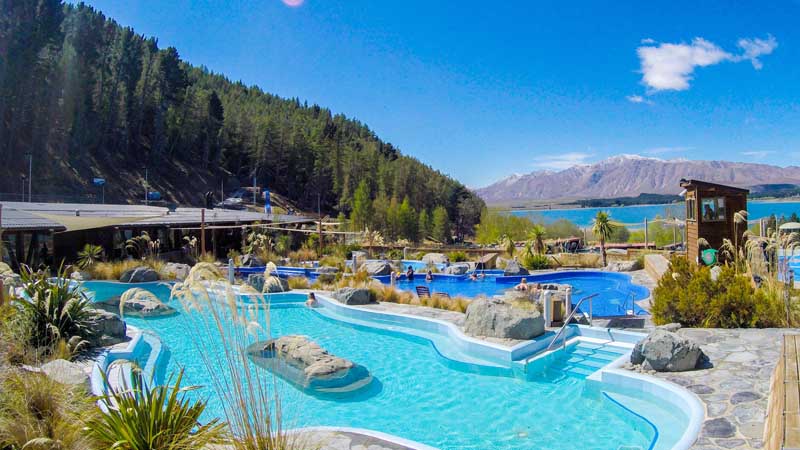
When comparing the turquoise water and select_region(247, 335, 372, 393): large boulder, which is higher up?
the turquoise water

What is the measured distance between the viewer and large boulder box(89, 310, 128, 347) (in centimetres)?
713

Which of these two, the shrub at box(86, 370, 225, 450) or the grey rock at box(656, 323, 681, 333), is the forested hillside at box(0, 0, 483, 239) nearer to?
the grey rock at box(656, 323, 681, 333)

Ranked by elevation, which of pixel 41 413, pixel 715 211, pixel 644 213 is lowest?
pixel 41 413

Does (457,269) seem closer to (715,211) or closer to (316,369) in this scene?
(715,211)

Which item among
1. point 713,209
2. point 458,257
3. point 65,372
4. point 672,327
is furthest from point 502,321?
point 458,257

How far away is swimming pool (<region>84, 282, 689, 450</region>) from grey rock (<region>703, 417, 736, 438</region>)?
1.66 ft

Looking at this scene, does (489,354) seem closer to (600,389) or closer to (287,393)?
(600,389)

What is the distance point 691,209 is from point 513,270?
5.67 meters

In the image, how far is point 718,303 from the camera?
7586mm

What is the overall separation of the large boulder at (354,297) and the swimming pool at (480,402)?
7.51 ft

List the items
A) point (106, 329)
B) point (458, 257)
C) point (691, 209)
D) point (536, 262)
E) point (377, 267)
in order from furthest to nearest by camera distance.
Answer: point (458, 257), point (536, 262), point (377, 267), point (691, 209), point (106, 329)

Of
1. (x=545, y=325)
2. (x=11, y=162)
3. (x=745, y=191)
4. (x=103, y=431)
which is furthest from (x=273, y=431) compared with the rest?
(x=11, y=162)

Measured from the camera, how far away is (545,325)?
880 cm

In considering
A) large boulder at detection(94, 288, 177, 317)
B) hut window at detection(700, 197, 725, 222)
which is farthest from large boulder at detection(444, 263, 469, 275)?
large boulder at detection(94, 288, 177, 317)
